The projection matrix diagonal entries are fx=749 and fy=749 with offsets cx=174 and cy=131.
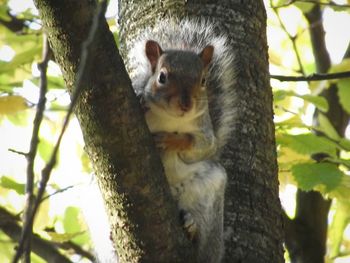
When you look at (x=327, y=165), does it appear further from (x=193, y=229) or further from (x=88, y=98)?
(x=88, y=98)

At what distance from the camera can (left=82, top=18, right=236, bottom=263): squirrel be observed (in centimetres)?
188

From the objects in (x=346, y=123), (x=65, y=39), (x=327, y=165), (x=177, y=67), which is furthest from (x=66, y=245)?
(x=346, y=123)

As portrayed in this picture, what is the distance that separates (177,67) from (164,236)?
698mm

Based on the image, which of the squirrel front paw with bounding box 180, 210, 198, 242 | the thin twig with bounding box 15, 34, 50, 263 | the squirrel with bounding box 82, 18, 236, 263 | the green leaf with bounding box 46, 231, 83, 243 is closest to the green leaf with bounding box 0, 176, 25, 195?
the green leaf with bounding box 46, 231, 83, 243

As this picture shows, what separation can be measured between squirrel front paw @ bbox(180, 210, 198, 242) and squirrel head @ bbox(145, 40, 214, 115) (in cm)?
27

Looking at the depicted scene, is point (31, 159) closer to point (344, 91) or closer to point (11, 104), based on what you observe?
point (11, 104)

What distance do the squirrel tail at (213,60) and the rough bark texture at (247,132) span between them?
0.08ft

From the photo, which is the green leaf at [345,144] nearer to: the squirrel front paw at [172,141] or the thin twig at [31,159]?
Answer: the squirrel front paw at [172,141]

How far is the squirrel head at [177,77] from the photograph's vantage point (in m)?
1.96

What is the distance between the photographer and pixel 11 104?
2244 mm

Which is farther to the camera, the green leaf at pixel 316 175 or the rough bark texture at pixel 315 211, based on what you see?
the rough bark texture at pixel 315 211

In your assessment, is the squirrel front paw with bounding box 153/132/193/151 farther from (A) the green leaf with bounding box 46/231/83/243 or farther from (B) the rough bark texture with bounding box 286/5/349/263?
(B) the rough bark texture with bounding box 286/5/349/263

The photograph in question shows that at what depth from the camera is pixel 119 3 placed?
2.40m

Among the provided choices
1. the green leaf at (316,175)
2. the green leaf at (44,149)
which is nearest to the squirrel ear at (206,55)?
the green leaf at (316,175)
